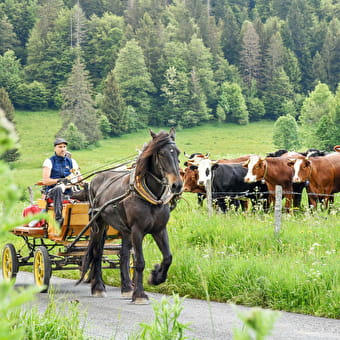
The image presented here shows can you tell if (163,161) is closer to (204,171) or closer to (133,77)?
(204,171)

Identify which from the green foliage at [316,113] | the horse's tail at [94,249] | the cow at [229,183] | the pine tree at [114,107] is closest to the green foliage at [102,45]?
the pine tree at [114,107]

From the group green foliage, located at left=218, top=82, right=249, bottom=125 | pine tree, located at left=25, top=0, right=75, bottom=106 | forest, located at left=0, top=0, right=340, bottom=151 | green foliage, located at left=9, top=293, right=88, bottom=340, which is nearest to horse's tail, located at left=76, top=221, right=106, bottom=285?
green foliage, located at left=9, top=293, right=88, bottom=340

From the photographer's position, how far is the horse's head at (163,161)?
8.72 metres

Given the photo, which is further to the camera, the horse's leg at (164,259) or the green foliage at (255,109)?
the green foliage at (255,109)

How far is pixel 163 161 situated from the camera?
8945 mm

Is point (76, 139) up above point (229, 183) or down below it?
below

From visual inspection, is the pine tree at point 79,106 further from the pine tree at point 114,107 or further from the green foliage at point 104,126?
the pine tree at point 114,107

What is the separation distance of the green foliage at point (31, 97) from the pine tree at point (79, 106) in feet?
16.0

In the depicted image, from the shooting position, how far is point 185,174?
23.1m

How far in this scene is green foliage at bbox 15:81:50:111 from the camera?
128 meters

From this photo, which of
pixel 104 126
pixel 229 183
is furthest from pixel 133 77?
pixel 229 183

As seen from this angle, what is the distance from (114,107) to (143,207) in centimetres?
11595

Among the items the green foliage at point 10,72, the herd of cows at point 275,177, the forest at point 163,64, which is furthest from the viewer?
the green foliage at point 10,72

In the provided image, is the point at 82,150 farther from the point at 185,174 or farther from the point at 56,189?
the point at 56,189
